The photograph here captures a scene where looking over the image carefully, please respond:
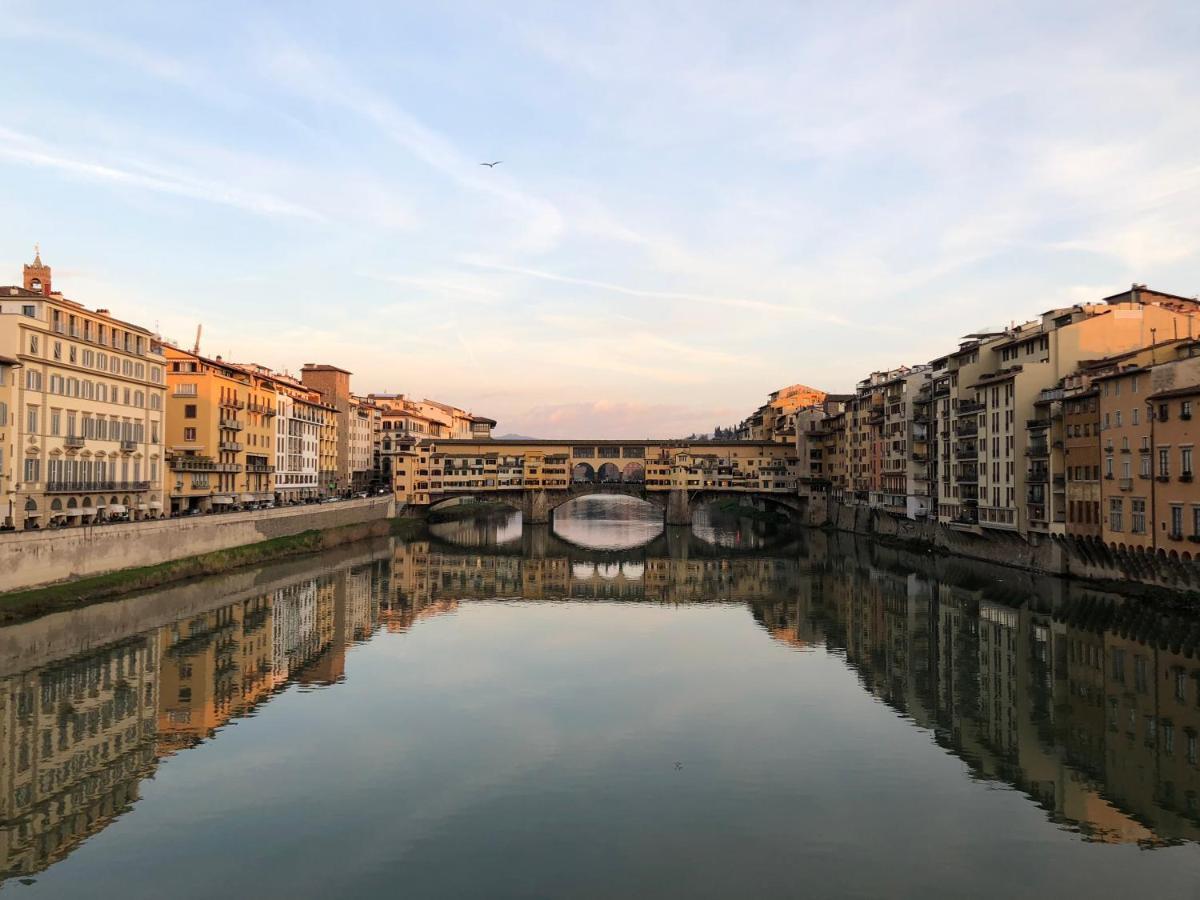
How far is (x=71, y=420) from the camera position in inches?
2110

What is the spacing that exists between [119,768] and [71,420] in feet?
119

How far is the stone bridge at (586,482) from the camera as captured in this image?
363 ft

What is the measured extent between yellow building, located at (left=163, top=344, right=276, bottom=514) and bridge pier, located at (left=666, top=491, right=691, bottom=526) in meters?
49.7

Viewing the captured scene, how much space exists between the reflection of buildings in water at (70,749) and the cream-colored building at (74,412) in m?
19.5

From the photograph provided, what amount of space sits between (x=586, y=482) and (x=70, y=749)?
8866 centimetres

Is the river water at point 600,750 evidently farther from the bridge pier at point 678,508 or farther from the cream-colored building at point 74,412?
the bridge pier at point 678,508

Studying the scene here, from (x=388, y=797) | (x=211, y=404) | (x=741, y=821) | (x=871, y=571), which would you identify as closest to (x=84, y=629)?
(x=388, y=797)

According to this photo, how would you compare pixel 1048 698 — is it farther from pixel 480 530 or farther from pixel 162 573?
pixel 480 530

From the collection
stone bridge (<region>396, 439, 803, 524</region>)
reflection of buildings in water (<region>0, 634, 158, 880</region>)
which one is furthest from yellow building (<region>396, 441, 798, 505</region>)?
reflection of buildings in water (<region>0, 634, 158, 880</region>)

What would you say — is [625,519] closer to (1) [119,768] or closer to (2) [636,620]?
(2) [636,620]

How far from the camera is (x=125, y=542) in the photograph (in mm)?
49375

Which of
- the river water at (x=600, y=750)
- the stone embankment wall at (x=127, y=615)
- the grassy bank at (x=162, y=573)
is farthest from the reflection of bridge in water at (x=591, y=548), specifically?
the river water at (x=600, y=750)

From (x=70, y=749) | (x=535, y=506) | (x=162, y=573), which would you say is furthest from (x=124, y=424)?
(x=535, y=506)

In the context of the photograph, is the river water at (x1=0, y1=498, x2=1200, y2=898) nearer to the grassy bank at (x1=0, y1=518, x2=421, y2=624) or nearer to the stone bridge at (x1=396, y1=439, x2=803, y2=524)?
the grassy bank at (x1=0, y1=518, x2=421, y2=624)
